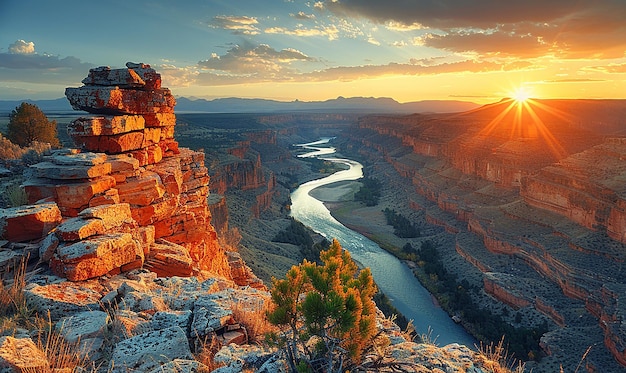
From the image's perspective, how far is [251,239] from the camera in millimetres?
35656

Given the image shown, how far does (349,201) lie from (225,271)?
51.7 m

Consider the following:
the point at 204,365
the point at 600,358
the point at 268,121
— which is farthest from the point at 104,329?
the point at 268,121

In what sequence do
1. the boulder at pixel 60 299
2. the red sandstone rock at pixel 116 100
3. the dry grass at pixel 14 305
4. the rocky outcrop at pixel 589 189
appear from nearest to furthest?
the dry grass at pixel 14 305, the boulder at pixel 60 299, the red sandstone rock at pixel 116 100, the rocky outcrop at pixel 589 189

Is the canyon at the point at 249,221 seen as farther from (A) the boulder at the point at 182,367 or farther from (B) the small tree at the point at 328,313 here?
(B) the small tree at the point at 328,313

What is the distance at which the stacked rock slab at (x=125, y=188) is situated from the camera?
25.0ft

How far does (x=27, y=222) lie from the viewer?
7.98m

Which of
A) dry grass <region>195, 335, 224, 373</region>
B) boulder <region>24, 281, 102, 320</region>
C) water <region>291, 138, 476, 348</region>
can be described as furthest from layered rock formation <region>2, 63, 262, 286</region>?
water <region>291, 138, 476, 348</region>

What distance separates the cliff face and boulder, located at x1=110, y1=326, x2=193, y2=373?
828 inches

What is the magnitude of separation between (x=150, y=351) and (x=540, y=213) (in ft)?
121

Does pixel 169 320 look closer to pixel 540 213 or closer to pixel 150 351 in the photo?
pixel 150 351

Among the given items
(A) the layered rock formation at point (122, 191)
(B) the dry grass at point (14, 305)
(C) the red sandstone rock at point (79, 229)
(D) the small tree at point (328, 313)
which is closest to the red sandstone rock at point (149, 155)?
(A) the layered rock formation at point (122, 191)

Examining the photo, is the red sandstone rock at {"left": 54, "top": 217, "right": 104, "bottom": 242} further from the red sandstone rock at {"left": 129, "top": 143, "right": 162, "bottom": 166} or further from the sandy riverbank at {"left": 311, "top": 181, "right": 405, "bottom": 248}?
the sandy riverbank at {"left": 311, "top": 181, "right": 405, "bottom": 248}

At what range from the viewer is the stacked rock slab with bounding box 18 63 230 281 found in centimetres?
762

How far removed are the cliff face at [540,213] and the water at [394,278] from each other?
177 inches
